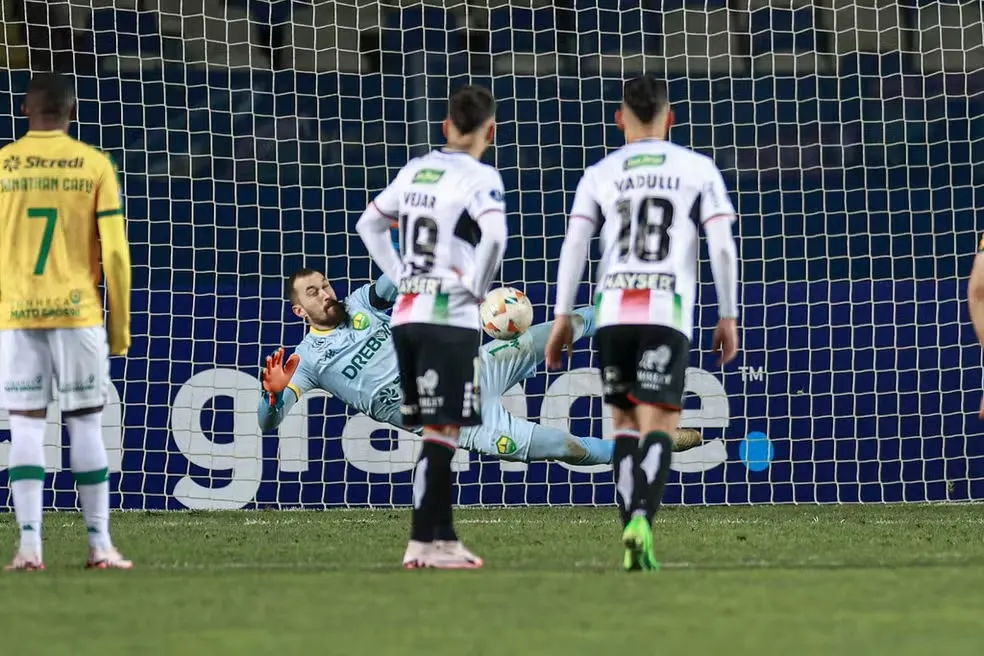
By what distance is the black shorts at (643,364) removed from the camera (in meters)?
5.14

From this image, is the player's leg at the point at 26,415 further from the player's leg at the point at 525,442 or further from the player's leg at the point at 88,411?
the player's leg at the point at 525,442

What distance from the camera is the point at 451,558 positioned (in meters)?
5.23

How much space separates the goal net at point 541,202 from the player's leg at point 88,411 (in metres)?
4.23

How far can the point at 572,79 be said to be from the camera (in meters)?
12.6

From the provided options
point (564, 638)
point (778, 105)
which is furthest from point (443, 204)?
point (778, 105)

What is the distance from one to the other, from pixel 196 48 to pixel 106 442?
4.00m

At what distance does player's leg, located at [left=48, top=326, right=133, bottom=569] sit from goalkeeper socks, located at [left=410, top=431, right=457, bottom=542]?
0.92 m

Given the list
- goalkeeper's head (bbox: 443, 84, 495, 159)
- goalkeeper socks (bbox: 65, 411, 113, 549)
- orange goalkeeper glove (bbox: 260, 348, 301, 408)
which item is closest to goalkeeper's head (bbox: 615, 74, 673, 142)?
goalkeeper's head (bbox: 443, 84, 495, 159)

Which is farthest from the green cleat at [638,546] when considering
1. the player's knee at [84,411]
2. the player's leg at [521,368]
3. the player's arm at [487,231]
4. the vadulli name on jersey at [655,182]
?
the player's leg at [521,368]

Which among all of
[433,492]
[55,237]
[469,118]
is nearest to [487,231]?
[469,118]

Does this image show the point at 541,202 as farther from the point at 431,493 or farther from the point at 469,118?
the point at 431,493

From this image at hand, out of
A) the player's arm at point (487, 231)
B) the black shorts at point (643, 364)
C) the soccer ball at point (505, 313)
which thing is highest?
the player's arm at point (487, 231)

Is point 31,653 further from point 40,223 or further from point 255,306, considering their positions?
point 255,306

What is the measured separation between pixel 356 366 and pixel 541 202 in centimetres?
289
